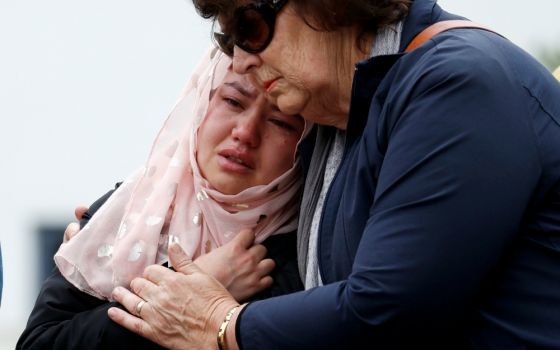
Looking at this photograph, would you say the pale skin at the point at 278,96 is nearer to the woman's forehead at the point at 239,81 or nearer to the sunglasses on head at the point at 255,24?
the sunglasses on head at the point at 255,24

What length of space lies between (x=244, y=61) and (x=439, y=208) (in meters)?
0.79

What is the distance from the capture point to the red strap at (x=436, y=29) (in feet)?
9.36

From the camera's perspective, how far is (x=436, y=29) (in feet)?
9.43

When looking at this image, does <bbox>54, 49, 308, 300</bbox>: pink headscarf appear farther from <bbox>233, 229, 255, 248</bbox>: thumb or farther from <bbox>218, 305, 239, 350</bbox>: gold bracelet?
<bbox>218, 305, 239, 350</bbox>: gold bracelet

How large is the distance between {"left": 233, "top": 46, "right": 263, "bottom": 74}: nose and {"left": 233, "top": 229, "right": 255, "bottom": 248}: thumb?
1.49 feet

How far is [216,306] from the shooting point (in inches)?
119

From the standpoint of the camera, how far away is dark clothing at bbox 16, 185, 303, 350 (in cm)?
329

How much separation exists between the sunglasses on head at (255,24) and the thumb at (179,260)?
54 cm

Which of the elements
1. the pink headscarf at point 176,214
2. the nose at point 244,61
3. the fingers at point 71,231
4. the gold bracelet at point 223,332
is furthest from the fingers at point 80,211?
the gold bracelet at point 223,332

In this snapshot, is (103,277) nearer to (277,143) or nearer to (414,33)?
(277,143)

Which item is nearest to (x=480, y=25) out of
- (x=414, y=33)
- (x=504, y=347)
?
(x=414, y=33)

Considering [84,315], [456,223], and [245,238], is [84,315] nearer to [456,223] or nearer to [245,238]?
[245,238]

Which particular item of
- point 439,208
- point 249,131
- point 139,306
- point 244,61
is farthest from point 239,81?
point 439,208

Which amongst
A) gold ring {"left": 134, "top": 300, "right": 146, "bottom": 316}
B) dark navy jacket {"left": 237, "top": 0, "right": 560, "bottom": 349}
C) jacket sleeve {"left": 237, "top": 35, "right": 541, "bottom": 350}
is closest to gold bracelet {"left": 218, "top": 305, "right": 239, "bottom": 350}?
dark navy jacket {"left": 237, "top": 0, "right": 560, "bottom": 349}
